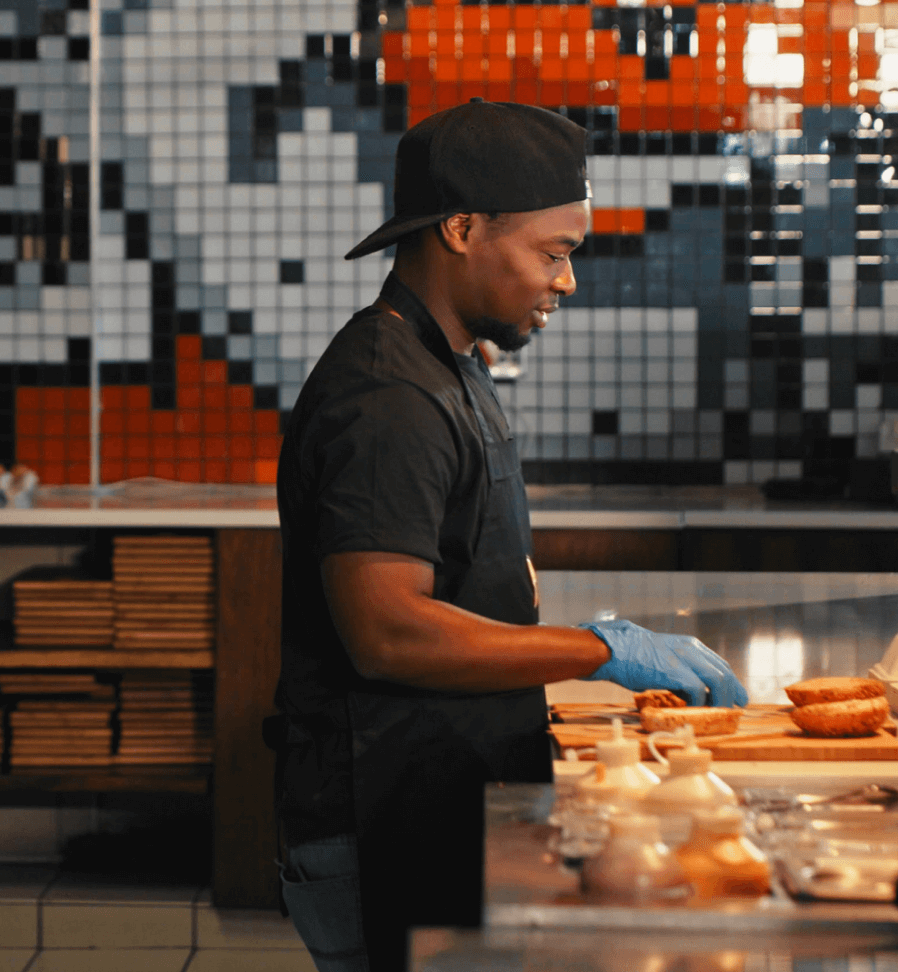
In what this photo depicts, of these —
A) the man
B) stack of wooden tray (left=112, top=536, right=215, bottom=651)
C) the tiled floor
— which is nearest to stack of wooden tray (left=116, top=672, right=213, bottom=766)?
stack of wooden tray (left=112, top=536, right=215, bottom=651)

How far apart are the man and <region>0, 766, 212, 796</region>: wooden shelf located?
67.8 inches

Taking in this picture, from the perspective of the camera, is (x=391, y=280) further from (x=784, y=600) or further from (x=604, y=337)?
(x=604, y=337)

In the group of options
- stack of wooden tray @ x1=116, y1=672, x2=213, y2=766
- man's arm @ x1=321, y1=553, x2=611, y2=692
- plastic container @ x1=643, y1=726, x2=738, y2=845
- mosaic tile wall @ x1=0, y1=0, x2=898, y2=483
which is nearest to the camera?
plastic container @ x1=643, y1=726, x2=738, y2=845

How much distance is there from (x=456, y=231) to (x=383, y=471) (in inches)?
13.4

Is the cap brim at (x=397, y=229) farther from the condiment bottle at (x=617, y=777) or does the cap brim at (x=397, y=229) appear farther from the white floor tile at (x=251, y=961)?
the white floor tile at (x=251, y=961)

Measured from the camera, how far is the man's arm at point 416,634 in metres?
1.13

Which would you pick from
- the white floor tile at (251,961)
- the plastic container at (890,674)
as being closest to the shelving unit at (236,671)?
the white floor tile at (251,961)

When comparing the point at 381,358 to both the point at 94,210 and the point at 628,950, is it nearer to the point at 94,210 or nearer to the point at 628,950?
the point at 628,950

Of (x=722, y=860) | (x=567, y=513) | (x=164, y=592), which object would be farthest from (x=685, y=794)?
(x=164, y=592)

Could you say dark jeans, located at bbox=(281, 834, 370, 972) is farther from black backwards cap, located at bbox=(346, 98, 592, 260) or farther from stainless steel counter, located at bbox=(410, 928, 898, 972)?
black backwards cap, located at bbox=(346, 98, 592, 260)

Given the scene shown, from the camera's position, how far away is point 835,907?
31.3 inches

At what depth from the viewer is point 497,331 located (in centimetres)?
140

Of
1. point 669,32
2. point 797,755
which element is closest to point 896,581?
point 797,755

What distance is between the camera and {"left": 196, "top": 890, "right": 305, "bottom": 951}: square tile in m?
2.93
